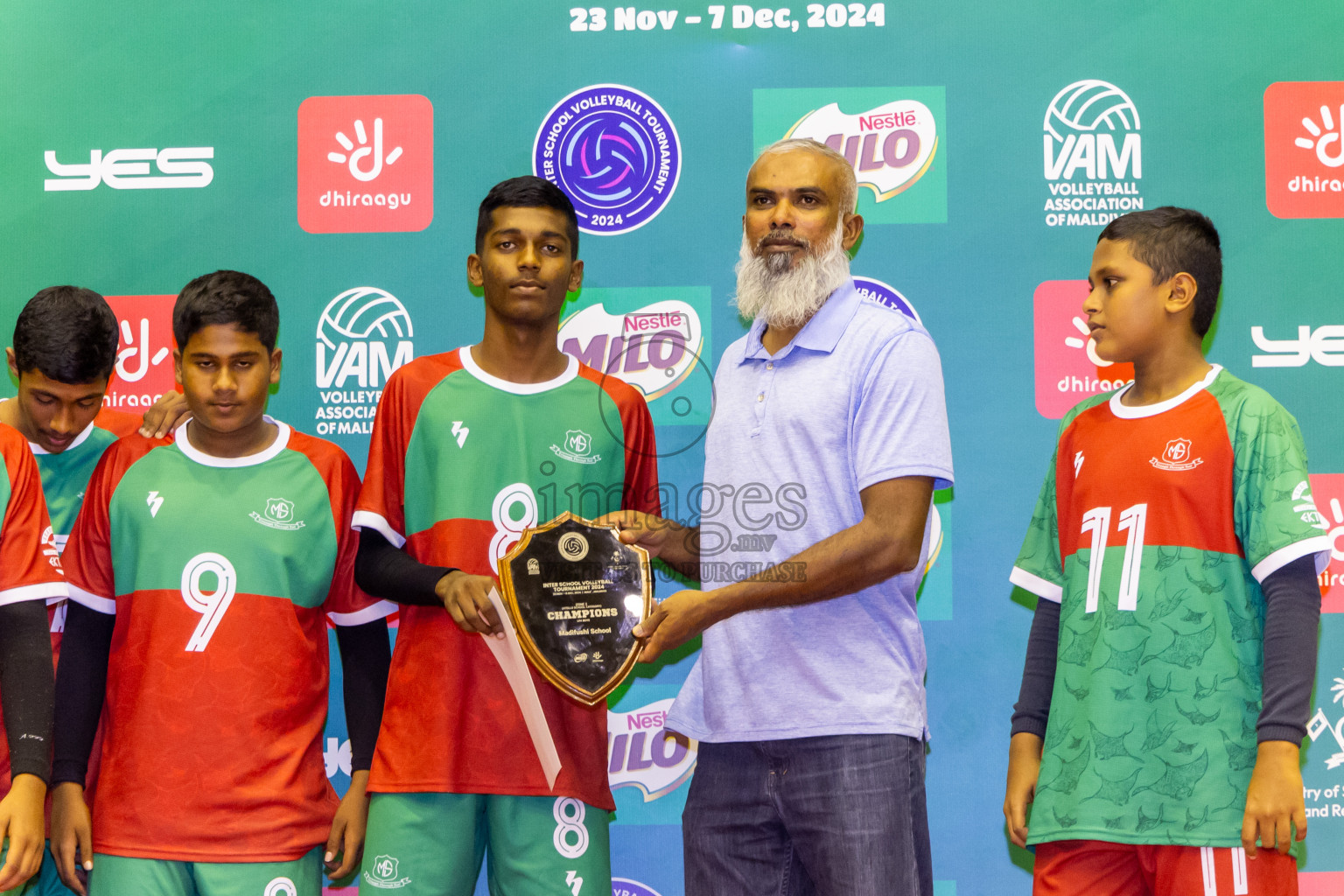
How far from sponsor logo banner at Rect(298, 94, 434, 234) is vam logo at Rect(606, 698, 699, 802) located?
1635 mm

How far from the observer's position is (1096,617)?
2303 mm

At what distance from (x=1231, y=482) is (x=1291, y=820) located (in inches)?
25.5

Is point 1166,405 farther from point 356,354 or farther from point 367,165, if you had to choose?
point 367,165

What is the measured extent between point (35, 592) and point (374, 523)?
0.70m

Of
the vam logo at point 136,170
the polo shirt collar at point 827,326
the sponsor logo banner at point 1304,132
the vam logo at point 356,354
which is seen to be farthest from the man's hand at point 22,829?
the sponsor logo banner at point 1304,132

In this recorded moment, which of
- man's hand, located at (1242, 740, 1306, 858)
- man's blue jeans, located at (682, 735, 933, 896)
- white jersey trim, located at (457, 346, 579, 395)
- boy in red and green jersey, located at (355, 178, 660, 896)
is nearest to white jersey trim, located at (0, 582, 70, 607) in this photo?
boy in red and green jersey, located at (355, 178, 660, 896)

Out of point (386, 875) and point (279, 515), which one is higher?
point (279, 515)

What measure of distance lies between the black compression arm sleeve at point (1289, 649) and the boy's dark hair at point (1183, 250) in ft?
1.88

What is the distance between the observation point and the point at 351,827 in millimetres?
2529

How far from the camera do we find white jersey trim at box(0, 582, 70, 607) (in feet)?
7.65

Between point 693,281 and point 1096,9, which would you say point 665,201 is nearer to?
point 693,281

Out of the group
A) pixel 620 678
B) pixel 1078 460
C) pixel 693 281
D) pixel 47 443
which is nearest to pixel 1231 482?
pixel 1078 460

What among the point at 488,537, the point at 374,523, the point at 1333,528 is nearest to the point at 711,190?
the point at 488,537

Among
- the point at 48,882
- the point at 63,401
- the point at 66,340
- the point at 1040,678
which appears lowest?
the point at 48,882
